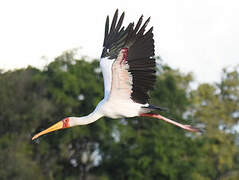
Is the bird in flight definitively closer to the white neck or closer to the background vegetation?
the white neck

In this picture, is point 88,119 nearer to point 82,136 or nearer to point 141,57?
point 141,57

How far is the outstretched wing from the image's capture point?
12688 mm

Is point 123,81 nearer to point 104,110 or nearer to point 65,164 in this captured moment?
point 104,110

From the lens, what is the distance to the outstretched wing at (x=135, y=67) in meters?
12.7

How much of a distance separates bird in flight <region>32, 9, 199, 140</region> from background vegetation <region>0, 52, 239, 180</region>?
20886mm

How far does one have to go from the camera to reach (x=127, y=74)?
13.1 metres

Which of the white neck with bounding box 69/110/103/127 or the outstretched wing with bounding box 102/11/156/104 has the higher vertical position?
the outstretched wing with bounding box 102/11/156/104

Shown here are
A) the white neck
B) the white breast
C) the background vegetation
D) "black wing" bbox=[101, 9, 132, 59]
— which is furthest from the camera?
the background vegetation

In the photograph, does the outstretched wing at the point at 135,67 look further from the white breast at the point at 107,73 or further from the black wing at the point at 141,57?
the white breast at the point at 107,73

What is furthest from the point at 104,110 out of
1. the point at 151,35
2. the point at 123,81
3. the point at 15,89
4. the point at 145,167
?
the point at 15,89

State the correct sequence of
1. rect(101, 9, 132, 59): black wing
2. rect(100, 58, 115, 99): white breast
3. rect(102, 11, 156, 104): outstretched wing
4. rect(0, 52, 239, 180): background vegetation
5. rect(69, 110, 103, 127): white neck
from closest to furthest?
rect(102, 11, 156, 104): outstretched wing < rect(69, 110, 103, 127): white neck < rect(100, 58, 115, 99): white breast < rect(101, 9, 132, 59): black wing < rect(0, 52, 239, 180): background vegetation

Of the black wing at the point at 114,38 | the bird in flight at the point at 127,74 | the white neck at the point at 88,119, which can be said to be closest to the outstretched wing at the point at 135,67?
the bird in flight at the point at 127,74

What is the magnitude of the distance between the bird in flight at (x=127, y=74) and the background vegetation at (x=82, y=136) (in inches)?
822

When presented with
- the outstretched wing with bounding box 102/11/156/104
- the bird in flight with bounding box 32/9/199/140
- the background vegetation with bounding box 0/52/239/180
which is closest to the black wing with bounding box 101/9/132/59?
the bird in flight with bounding box 32/9/199/140
